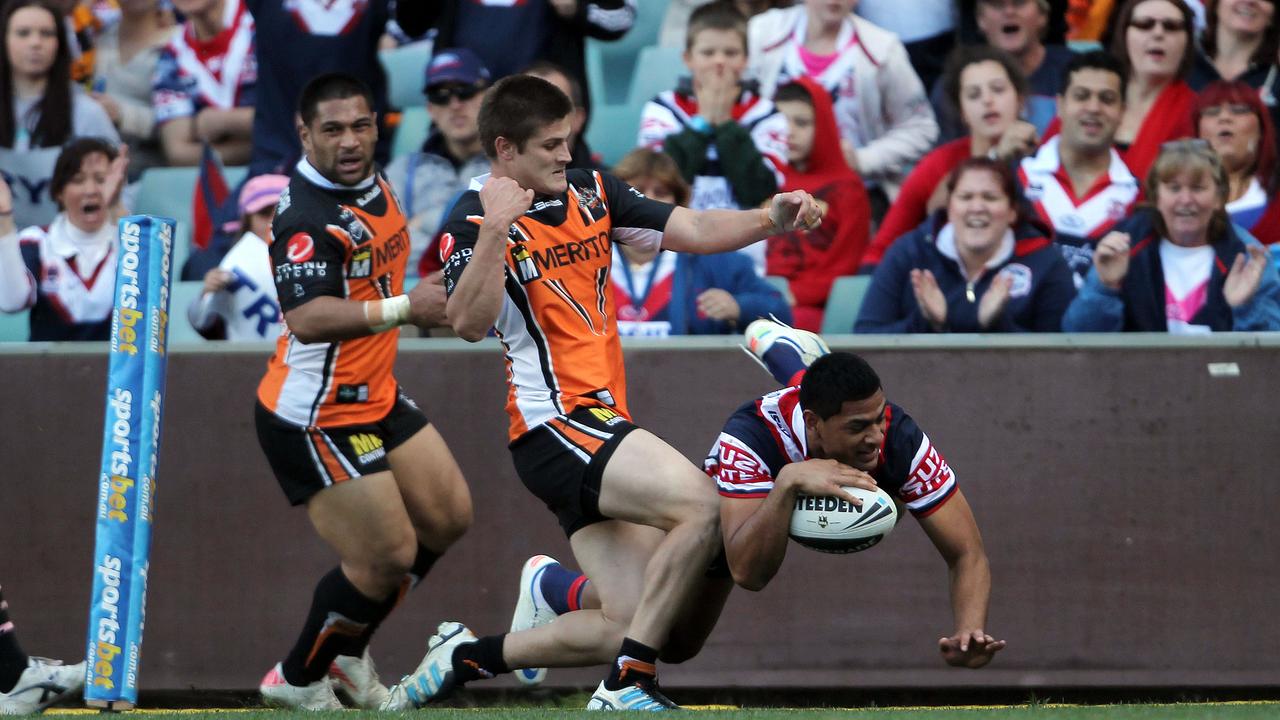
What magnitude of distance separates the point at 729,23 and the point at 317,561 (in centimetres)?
339

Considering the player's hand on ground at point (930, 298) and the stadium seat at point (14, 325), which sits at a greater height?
the player's hand on ground at point (930, 298)

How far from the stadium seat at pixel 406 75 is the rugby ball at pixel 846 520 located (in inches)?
226

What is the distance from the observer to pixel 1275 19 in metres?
8.35

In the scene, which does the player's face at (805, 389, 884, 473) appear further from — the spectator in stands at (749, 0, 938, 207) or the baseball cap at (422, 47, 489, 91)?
the baseball cap at (422, 47, 489, 91)

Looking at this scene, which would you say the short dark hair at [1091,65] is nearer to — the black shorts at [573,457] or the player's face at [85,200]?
the black shorts at [573,457]

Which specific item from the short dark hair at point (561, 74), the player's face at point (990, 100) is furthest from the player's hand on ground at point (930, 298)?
the short dark hair at point (561, 74)

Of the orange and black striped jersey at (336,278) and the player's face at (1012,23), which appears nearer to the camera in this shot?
the orange and black striped jersey at (336,278)

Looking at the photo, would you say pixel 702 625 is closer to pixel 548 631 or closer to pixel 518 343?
pixel 548 631

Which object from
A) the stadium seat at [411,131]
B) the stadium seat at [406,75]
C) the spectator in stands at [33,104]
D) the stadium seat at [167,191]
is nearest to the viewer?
the spectator in stands at [33,104]

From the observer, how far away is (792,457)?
5.33 meters

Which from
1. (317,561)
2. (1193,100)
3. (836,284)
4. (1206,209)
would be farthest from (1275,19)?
(317,561)

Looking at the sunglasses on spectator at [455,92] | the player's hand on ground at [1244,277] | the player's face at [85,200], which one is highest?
the sunglasses on spectator at [455,92]

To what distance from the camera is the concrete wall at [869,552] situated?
251 inches

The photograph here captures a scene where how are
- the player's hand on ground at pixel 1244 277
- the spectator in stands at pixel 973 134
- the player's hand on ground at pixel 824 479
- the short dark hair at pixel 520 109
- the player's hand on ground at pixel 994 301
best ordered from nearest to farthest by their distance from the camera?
the player's hand on ground at pixel 824 479
the short dark hair at pixel 520 109
the player's hand on ground at pixel 1244 277
the player's hand on ground at pixel 994 301
the spectator in stands at pixel 973 134
